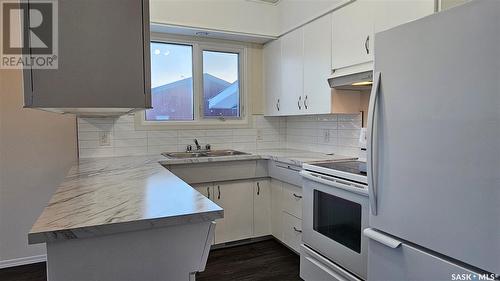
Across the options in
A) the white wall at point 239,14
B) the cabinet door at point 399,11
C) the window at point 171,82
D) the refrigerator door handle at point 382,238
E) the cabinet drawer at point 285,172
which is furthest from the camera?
the window at point 171,82

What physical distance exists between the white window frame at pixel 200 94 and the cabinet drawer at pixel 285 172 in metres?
0.79

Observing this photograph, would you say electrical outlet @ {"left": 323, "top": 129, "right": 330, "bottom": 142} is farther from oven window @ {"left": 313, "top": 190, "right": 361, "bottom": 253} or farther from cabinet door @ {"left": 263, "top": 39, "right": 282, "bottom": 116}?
oven window @ {"left": 313, "top": 190, "right": 361, "bottom": 253}

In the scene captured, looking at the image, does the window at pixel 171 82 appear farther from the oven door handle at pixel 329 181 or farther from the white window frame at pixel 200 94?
the oven door handle at pixel 329 181

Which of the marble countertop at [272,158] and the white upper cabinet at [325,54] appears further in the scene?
the marble countertop at [272,158]

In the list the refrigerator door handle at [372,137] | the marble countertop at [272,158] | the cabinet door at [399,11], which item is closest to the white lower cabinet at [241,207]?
the marble countertop at [272,158]

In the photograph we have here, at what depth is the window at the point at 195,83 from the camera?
334 centimetres

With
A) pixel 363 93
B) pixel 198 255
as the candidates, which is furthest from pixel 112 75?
pixel 363 93

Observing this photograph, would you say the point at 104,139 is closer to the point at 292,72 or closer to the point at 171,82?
the point at 171,82

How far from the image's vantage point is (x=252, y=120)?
3.73 metres

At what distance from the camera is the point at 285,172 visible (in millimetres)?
2889

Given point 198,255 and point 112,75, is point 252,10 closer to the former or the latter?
point 112,75

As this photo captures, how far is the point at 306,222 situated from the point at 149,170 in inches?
48.0

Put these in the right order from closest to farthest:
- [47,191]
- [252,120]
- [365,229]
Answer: [365,229] < [47,191] < [252,120]

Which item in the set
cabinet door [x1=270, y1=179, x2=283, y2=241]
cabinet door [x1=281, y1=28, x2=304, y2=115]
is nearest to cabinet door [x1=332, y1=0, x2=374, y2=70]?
cabinet door [x1=281, y1=28, x2=304, y2=115]
